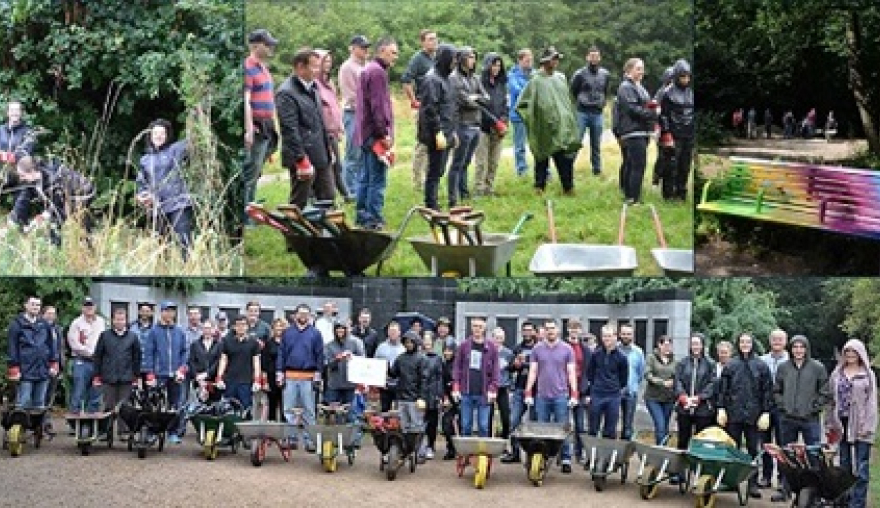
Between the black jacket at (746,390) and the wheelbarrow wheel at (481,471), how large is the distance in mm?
1983

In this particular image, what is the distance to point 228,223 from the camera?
12.2 m

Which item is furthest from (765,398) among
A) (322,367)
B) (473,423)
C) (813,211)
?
(322,367)

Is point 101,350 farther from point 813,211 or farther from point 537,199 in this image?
point 813,211

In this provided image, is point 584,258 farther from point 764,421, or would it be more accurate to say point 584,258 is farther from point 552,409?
point 764,421

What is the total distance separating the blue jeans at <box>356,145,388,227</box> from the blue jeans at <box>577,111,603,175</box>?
1714mm

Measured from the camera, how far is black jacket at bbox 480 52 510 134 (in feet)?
38.5

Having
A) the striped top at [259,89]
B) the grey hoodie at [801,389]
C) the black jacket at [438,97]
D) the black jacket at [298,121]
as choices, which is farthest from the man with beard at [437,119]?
the grey hoodie at [801,389]

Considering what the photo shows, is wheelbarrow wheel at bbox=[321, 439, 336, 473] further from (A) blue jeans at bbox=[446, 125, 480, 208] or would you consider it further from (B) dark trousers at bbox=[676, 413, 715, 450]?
(B) dark trousers at bbox=[676, 413, 715, 450]

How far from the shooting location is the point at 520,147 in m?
11.8

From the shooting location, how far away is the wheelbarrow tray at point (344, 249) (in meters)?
11.9

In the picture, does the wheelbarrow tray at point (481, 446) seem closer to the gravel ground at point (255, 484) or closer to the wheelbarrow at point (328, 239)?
the gravel ground at point (255, 484)

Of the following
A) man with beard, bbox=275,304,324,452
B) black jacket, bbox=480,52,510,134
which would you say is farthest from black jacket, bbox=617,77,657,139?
man with beard, bbox=275,304,324,452

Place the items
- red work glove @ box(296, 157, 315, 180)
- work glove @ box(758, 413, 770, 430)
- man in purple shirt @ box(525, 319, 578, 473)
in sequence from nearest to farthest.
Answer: work glove @ box(758, 413, 770, 430) < man in purple shirt @ box(525, 319, 578, 473) < red work glove @ box(296, 157, 315, 180)

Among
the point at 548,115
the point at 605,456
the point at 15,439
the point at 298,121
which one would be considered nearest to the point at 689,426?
the point at 605,456
